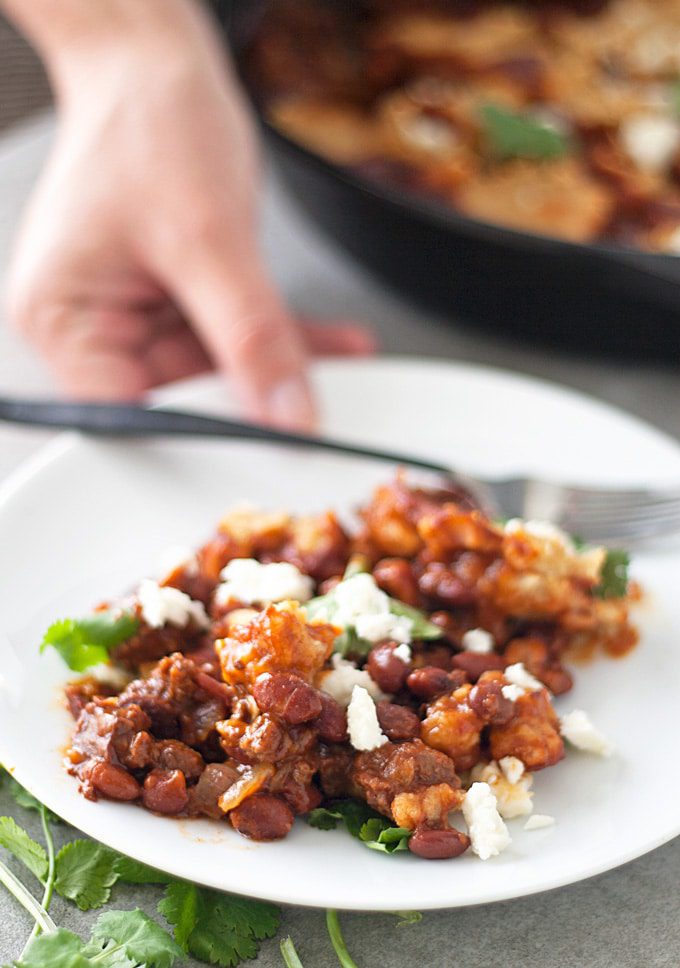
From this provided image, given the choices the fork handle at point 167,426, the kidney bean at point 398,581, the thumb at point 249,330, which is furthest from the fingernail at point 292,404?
the kidney bean at point 398,581

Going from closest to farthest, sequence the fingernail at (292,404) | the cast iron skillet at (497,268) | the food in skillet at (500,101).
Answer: the fingernail at (292,404) → the cast iron skillet at (497,268) → the food in skillet at (500,101)

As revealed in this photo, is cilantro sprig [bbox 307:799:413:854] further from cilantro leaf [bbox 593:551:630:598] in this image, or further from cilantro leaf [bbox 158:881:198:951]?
cilantro leaf [bbox 593:551:630:598]

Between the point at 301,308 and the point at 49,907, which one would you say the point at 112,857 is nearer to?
the point at 49,907

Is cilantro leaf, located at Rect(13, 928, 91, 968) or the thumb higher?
the thumb

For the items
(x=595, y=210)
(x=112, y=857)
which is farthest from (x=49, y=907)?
(x=595, y=210)

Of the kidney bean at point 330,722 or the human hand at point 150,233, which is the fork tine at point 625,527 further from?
A: the kidney bean at point 330,722

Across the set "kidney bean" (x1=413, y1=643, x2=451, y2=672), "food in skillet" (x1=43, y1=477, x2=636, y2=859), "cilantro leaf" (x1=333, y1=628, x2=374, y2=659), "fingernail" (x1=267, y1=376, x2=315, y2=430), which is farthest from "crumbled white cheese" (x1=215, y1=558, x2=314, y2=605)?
"fingernail" (x1=267, y1=376, x2=315, y2=430)
